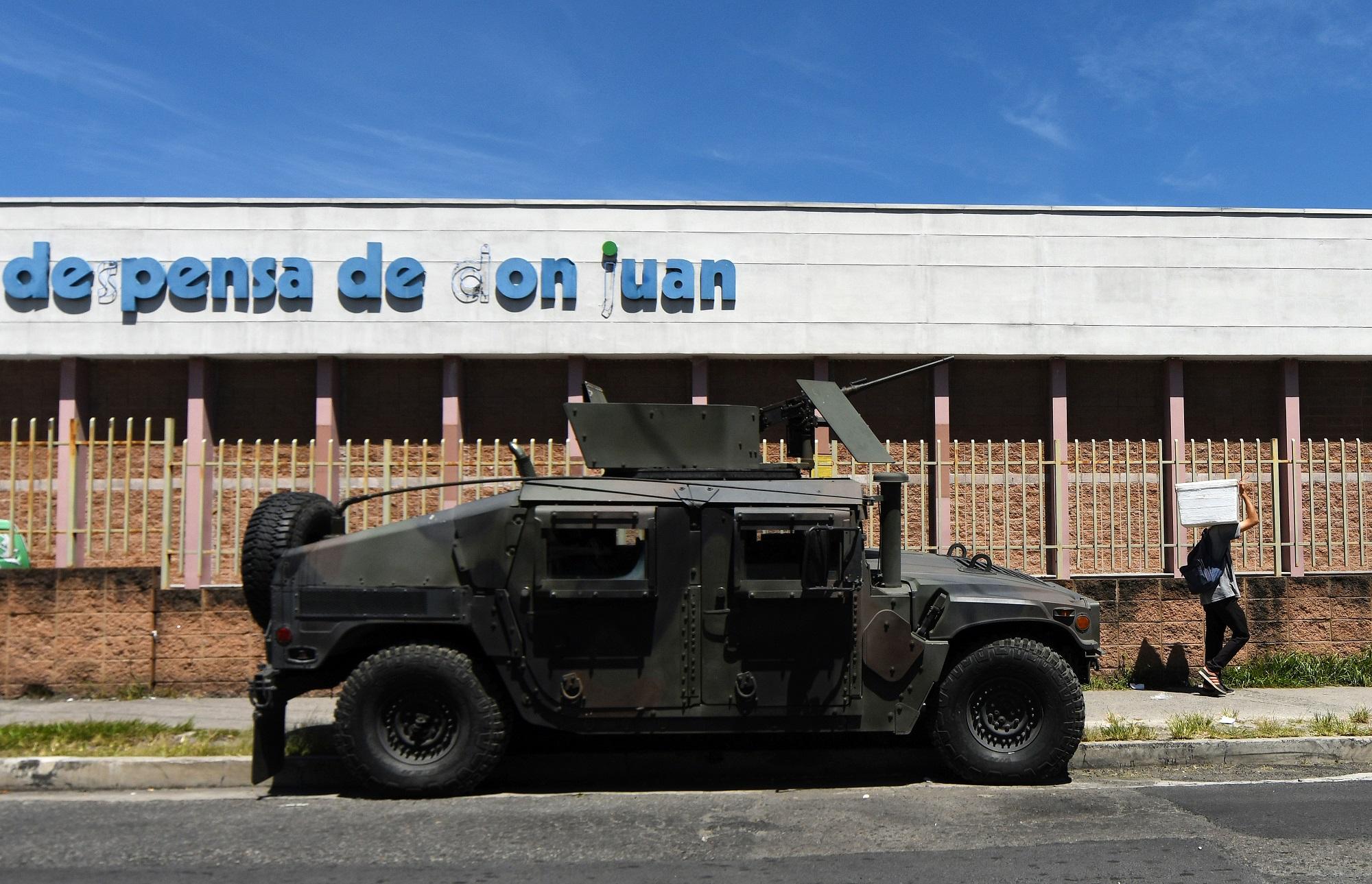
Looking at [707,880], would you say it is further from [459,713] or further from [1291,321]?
[1291,321]

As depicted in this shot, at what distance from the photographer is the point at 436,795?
6.83m

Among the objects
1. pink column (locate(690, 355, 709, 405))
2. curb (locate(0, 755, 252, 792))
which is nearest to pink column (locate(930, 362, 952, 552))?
pink column (locate(690, 355, 709, 405))

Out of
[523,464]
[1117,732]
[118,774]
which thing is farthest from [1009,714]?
[118,774]

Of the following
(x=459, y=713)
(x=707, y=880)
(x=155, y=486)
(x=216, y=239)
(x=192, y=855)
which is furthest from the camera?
(x=216, y=239)

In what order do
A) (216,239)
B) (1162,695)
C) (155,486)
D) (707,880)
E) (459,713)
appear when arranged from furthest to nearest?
1. (216,239)
2. (155,486)
3. (1162,695)
4. (459,713)
5. (707,880)

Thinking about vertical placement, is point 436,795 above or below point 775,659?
below

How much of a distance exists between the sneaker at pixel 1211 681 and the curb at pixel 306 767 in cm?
220

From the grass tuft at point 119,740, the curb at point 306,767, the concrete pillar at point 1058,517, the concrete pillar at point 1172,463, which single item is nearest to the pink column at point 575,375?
the concrete pillar at point 1058,517

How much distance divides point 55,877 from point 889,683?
4279 mm

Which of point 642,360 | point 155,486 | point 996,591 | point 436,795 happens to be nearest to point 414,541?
point 436,795

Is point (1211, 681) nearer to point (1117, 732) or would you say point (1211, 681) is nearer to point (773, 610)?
point (1117, 732)

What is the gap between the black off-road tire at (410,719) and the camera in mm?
6742

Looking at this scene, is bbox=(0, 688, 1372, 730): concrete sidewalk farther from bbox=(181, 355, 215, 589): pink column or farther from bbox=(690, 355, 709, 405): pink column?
bbox=(690, 355, 709, 405): pink column

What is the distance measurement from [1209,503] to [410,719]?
263 inches
